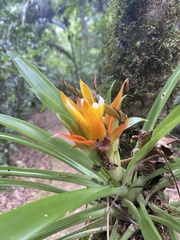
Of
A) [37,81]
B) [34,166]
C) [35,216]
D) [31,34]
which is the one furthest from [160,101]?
[31,34]

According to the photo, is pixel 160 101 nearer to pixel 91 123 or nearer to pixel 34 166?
pixel 91 123

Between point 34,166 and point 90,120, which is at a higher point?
point 34,166

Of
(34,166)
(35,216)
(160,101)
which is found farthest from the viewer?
(34,166)

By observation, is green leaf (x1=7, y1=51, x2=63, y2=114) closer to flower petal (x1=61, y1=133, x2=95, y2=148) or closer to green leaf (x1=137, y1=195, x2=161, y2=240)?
flower petal (x1=61, y1=133, x2=95, y2=148)

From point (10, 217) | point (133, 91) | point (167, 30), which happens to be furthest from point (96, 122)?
point (167, 30)

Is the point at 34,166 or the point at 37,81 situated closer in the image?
the point at 37,81

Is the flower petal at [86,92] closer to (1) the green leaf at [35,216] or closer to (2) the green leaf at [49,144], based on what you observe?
(2) the green leaf at [49,144]
